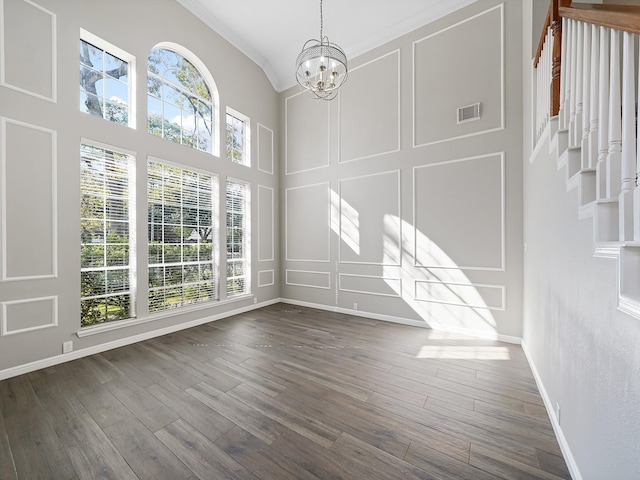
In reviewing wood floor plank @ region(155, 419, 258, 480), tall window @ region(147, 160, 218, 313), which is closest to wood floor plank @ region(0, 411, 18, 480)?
wood floor plank @ region(155, 419, 258, 480)

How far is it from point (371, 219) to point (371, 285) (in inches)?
45.2

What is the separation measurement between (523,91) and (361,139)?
2291 mm

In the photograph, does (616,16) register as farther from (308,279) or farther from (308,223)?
(308,279)

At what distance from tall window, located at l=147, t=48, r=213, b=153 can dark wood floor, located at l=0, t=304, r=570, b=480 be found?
3166 millimetres

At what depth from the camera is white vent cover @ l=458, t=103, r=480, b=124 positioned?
3.68 meters

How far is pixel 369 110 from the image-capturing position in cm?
462

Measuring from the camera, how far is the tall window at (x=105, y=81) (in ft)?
10.6

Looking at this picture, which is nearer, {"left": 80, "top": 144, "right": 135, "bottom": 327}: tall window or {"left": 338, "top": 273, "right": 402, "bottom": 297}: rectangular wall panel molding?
{"left": 80, "top": 144, "right": 135, "bottom": 327}: tall window

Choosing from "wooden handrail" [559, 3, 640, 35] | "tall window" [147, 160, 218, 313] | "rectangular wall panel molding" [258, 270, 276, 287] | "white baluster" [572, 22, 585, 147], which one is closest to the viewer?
"wooden handrail" [559, 3, 640, 35]

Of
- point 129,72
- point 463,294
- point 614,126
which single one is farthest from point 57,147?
point 463,294

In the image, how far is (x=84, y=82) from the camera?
3227 mm

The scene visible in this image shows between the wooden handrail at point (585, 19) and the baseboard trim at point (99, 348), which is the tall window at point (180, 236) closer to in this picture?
the baseboard trim at point (99, 348)

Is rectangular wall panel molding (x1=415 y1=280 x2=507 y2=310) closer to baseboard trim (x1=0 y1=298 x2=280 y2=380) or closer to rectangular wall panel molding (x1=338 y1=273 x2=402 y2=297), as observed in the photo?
rectangular wall panel molding (x1=338 y1=273 x2=402 y2=297)

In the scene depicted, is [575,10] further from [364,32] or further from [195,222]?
[195,222]
